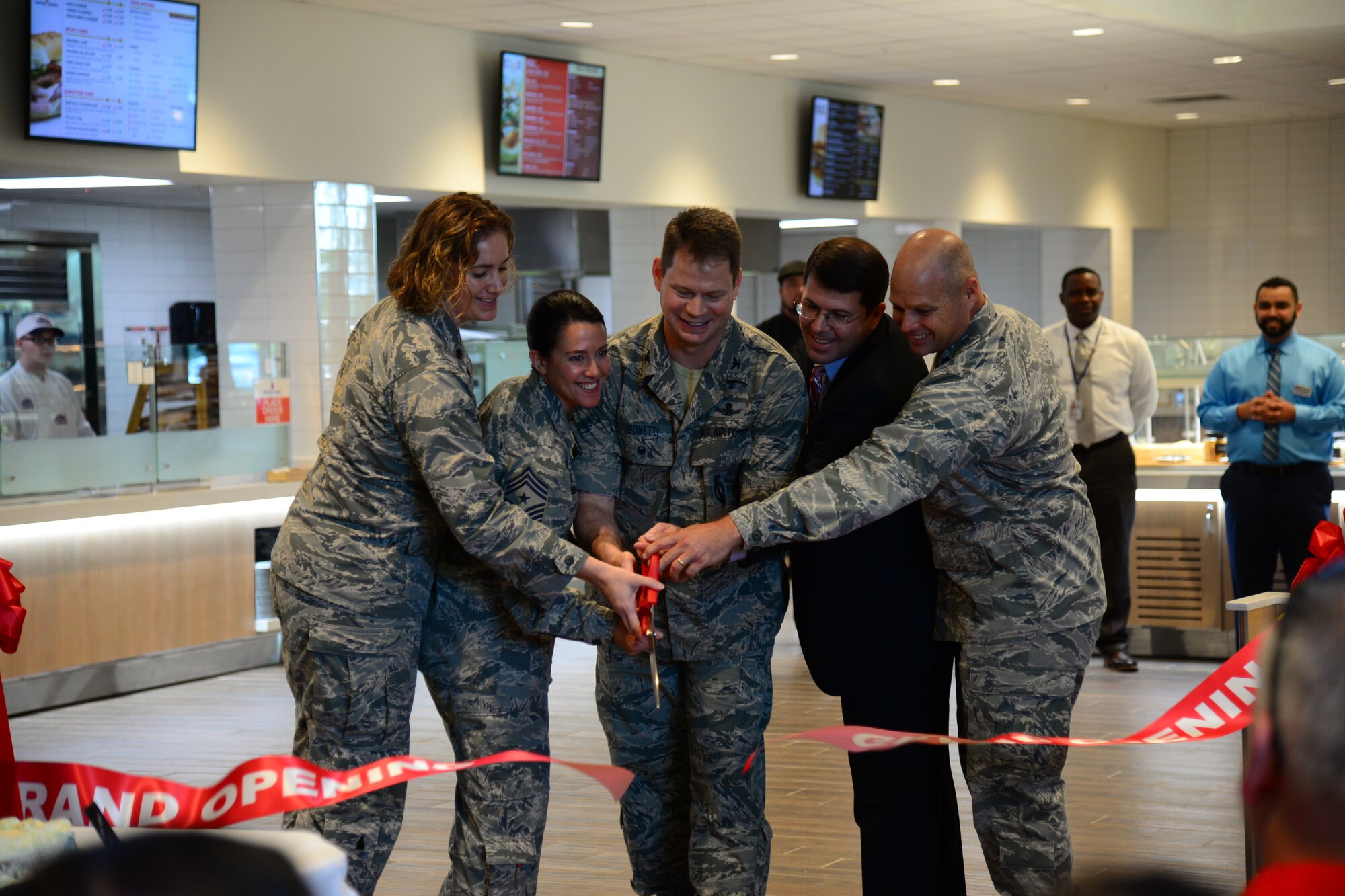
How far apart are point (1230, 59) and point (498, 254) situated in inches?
349

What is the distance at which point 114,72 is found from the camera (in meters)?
6.58

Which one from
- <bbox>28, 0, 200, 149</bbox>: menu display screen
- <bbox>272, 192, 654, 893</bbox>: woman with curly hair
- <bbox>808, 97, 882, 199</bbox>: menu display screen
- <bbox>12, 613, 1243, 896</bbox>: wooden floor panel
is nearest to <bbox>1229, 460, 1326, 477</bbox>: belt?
<bbox>12, 613, 1243, 896</bbox>: wooden floor panel

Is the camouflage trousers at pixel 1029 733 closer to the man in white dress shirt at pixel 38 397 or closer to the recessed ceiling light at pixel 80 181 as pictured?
the man in white dress shirt at pixel 38 397

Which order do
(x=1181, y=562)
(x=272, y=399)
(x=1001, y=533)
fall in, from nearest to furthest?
(x=1001, y=533), (x=1181, y=562), (x=272, y=399)

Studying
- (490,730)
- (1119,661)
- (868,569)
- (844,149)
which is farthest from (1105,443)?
(844,149)

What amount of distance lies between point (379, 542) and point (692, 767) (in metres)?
0.87

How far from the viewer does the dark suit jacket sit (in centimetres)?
302

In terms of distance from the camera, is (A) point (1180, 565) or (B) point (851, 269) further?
(A) point (1180, 565)

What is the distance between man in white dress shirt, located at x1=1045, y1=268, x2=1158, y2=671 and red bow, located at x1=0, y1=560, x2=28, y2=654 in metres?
5.00

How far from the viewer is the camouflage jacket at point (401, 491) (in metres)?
2.81

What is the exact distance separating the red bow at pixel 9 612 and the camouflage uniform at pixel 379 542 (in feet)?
1.65

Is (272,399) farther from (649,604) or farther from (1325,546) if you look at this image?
(1325,546)

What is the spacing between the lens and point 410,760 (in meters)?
2.40

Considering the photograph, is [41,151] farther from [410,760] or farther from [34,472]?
[410,760]
